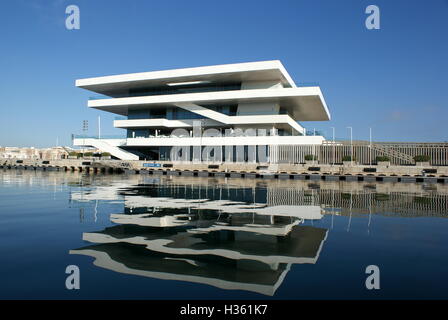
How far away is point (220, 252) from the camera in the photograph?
7.93 metres

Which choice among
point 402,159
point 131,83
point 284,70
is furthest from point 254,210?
point 131,83

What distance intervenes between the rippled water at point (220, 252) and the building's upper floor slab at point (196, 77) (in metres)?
37.2

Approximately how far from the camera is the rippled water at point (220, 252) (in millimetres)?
5743

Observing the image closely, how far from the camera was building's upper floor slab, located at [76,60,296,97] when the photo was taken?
48688 mm

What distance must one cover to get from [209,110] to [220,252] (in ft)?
157

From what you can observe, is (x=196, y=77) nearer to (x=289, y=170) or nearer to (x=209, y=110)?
(x=209, y=110)

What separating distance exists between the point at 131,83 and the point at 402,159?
1753 inches
